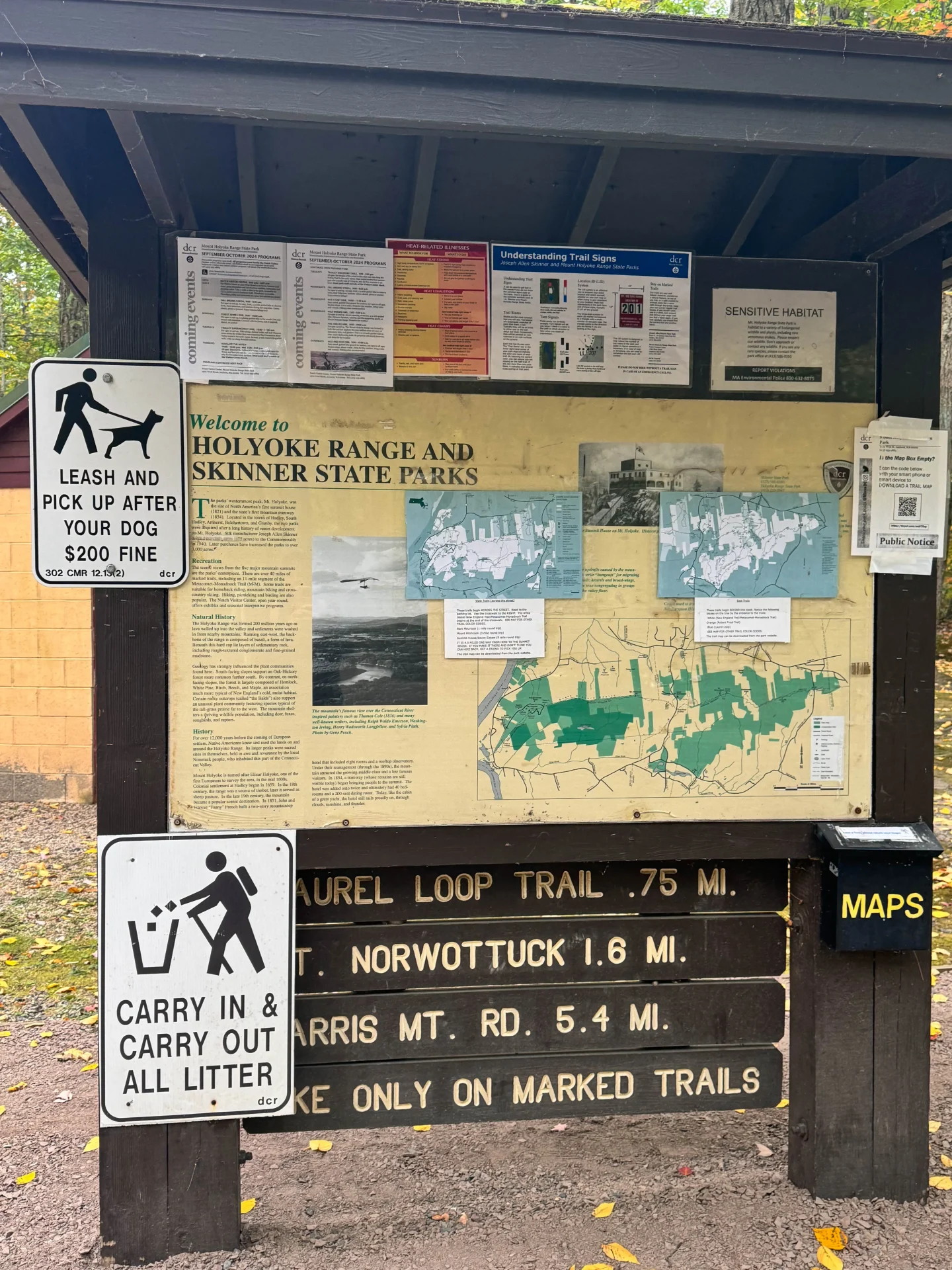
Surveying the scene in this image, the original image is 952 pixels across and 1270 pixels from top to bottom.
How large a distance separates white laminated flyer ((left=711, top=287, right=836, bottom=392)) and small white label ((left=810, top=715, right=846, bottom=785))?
3.16 ft

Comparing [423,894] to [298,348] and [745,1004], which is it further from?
[298,348]

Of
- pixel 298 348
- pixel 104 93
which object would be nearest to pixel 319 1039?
pixel 298 348

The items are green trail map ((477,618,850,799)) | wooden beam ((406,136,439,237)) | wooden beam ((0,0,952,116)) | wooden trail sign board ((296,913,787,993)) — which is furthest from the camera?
wooden trail sign board ((296,913,787,993))

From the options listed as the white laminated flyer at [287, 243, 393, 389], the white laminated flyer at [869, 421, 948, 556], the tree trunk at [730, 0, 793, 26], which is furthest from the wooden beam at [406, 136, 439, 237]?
the tree trunk at [730, 0, 793, 26]

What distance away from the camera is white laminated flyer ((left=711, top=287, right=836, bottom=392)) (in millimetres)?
2619

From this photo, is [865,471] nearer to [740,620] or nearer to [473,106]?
[740,620]

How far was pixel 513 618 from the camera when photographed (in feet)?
8.46

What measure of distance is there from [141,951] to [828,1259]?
205 cm

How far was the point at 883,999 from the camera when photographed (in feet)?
9.09

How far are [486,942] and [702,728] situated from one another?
90 centimetres

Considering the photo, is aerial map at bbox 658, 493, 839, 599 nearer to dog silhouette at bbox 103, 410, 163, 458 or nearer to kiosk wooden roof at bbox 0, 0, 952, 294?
kiosk wooden roof at bbox 0, 0, 952, 294

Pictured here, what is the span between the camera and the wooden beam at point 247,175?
2.29 metres

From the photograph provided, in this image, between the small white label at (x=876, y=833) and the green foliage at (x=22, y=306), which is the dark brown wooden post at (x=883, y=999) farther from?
the green foliage at (x=22, y=306)

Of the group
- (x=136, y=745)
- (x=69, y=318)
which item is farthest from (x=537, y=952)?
(x=69, y=318)
